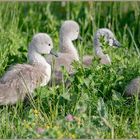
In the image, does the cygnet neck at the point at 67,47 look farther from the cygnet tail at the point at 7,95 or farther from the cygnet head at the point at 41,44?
the cygnet tail at the point at 7,95

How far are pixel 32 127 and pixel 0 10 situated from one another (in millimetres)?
3824

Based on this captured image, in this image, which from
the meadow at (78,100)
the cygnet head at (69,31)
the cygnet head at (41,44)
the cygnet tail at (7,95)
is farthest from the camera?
the cygnet head at (69,31)

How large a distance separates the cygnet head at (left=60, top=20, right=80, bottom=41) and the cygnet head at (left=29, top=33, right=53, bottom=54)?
1.00 metres

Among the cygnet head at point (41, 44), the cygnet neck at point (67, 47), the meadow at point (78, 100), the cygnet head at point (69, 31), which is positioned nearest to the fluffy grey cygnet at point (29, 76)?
the cygnet head at point (41, 44)

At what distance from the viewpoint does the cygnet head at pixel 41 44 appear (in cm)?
778

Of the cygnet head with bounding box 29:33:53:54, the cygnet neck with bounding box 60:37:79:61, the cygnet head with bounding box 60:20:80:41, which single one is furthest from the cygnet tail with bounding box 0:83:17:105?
the cygnet head with bounding box 60:20:80:41

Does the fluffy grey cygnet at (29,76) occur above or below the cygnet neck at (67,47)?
below

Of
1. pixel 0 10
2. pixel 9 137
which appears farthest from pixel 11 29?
pixel 9 137

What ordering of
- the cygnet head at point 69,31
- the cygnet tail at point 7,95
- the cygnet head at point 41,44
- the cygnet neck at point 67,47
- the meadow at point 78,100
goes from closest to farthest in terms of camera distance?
the meadow at point 78,100
the cygnet tail at point 7,95
the cygnet head at point 41,44
the cygnet neck at point 67,47
the cygnet head at point 69,31

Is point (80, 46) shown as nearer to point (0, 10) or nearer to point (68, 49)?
point (68, 49)

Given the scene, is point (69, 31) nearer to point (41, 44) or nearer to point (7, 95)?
point (41, 44)

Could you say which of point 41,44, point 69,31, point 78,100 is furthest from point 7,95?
point 69,31

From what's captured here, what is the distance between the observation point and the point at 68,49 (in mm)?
8688

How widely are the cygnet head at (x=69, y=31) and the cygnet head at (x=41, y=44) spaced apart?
100cm
